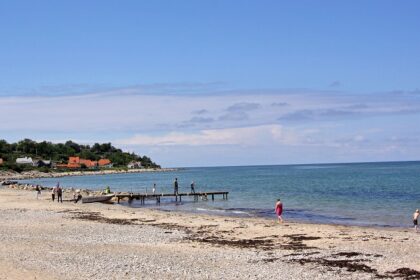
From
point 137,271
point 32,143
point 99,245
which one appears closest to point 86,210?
point 99,245

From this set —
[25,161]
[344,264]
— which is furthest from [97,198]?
[25,161]

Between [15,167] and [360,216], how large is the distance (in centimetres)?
12923

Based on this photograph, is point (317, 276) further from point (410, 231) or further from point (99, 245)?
point (410, 231)

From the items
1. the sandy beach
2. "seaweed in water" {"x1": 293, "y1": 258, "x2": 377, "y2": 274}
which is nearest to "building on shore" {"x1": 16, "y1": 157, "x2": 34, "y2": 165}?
the sandy beach

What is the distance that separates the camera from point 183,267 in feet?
53.7

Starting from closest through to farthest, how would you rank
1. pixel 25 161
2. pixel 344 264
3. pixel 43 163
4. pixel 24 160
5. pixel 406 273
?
1. pixel 406 273
2. pixel 344 264
3. pixel 25 161
4. pixel 24 160
5. pixel 43 163

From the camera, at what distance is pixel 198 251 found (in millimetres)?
20109

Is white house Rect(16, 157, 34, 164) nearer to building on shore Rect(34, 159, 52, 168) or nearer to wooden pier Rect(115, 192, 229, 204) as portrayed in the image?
building on shore Rect(34, 159, 52, 168)

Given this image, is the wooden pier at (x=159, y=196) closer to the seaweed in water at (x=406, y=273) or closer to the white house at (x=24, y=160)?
the seaweed in water at (x=406, y=273)

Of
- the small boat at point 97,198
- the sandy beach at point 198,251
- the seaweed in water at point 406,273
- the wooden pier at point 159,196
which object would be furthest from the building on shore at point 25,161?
the seaweed in water at point 406,273

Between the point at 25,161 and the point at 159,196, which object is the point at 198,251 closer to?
the point at 159,196

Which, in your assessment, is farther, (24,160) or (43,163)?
(43,163)

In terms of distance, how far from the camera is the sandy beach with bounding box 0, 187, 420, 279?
15562mm

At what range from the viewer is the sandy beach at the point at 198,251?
15562 millimetres
